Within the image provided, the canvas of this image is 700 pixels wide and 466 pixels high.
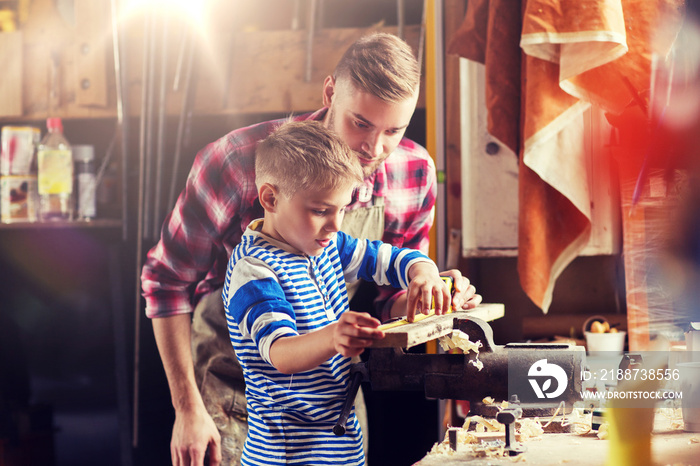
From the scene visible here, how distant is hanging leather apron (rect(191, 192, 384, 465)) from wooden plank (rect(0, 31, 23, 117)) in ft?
2.44

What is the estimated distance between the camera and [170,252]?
151 centimetres

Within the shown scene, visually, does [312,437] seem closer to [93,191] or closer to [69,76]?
[93,191]

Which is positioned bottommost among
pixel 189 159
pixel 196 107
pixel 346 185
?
pixel 346 185

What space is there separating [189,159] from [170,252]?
0.26 m

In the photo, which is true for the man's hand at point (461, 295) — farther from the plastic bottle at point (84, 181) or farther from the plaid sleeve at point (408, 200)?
the plastic bottle at point (84, 181)

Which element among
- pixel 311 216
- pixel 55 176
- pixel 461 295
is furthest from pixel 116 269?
pixel 461 295

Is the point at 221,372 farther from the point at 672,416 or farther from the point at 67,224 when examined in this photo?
the point at 672,416

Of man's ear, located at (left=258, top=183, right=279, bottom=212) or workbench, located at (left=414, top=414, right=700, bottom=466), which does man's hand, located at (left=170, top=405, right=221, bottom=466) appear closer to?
man's ear, located at (left=258, top=183, right=279, bottom=212)

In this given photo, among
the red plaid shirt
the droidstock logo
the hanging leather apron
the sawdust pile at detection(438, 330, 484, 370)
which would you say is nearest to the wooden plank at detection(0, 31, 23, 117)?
the red plaid shirt

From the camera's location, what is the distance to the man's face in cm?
132

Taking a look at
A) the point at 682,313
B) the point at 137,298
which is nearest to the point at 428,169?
the point at 682,313

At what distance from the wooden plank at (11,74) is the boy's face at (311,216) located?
99cm

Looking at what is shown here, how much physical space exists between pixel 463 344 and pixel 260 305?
291mm

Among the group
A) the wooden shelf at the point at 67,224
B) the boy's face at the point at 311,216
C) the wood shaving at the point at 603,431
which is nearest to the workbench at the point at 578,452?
the wood shaving at the point at 603,431
